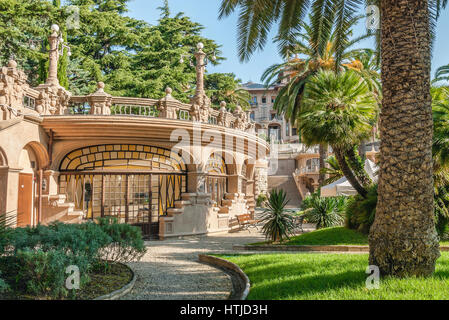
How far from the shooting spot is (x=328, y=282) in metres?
6.37

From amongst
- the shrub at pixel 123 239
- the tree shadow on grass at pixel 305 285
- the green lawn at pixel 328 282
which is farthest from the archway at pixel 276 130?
the tree shadow on grass at pixel 305 285

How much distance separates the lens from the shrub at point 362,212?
13.6 meters

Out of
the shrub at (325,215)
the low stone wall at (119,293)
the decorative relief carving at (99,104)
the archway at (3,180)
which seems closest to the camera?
the low stone wall at (119,293)

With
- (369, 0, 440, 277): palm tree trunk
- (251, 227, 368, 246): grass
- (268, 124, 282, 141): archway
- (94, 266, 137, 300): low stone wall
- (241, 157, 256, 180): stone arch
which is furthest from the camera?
(268, 124, 282, 141): archway

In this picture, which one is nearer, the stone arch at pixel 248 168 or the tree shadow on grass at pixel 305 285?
the tree shadow on grass at pixel 305 285

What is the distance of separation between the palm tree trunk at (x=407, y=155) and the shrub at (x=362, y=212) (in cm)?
729

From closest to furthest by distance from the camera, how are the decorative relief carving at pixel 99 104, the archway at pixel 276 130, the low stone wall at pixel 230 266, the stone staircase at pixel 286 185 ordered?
the low stone wall at pixel 230 266 → the decorative relief carving at pixel 99 104 → the stone staircase at pixel 286 185 → the archway at pixel 276 130

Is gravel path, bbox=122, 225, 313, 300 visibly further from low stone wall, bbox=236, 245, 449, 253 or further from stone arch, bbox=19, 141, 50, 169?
stone arch, bbox=19, 141, 50, 169

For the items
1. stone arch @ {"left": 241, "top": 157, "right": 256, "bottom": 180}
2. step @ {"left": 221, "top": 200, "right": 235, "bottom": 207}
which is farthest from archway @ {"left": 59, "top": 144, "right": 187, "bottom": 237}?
stone arch @ {"left": 241, "top": 157, "right": 256, "bottom": 180}

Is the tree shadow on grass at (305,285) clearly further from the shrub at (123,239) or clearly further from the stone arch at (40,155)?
the stone arch at (40,155)

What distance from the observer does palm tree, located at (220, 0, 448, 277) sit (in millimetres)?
6070

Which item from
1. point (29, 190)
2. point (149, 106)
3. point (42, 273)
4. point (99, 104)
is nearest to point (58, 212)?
point (29, 190)

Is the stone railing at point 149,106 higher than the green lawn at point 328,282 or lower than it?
higher

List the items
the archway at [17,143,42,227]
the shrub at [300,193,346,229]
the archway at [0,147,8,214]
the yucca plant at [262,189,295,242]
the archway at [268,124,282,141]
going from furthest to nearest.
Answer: the archway at [268,124,282,141] < the shrub at [300,193,346,229] < the archway at [17,143,42,227] < the archway at [0,147,8,214] < the yucca plant at [262,189,295,242]
